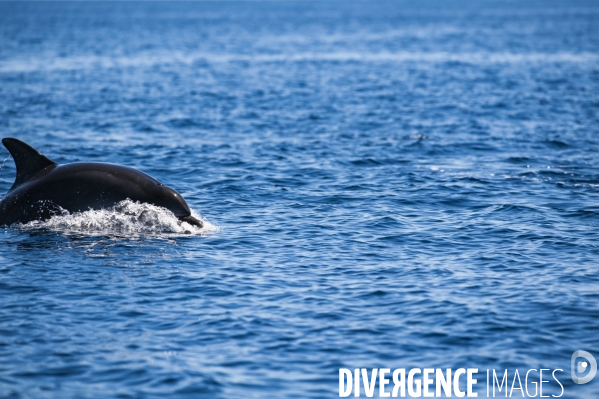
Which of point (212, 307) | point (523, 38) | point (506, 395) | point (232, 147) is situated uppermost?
point (523, 38)

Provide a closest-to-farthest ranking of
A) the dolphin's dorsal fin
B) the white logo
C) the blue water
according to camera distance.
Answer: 1. the white logo
2. the blue water
3. the dolphin's dorsal fin

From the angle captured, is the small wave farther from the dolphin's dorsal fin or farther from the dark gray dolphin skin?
the dolphin's dorsal fin

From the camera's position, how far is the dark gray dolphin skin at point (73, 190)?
20344 mm

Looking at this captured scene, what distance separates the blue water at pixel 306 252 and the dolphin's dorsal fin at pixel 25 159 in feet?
4.48

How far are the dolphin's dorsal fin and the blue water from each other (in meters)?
1.37

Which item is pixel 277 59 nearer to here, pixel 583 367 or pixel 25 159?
pixel 25 159

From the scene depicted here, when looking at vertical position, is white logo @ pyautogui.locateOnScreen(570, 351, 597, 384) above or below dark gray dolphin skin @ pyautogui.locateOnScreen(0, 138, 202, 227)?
below

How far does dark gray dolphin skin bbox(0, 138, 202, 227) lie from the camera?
20.3 metres

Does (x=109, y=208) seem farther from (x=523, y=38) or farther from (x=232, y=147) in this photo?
(x=523, y=38)

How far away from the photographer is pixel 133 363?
1321 centimetres

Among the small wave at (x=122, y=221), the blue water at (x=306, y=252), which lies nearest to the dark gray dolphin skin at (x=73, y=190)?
the small wave at (x=122, y=221)

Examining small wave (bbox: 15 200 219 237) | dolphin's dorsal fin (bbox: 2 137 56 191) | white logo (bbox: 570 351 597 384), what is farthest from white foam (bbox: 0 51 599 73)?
white logo (bbox: 570 351 597 384)

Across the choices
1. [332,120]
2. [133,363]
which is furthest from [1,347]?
[332,120]

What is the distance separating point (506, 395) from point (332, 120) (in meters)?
29.7
